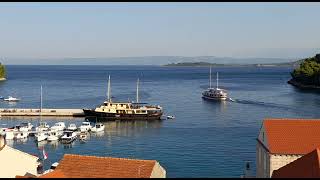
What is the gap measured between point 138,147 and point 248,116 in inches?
1061

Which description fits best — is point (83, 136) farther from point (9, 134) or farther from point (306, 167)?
point (306, 167)

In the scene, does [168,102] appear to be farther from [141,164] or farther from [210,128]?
[141,164]

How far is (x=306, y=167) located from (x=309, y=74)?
354ft

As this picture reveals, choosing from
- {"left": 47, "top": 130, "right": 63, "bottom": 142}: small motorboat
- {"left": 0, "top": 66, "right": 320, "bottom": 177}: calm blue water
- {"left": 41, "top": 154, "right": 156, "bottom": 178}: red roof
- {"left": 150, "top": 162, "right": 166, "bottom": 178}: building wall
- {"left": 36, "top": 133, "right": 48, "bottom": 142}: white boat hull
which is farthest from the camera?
{"left": 47, "top": 130, "right": 63, "bottom": 142}: small motorboat

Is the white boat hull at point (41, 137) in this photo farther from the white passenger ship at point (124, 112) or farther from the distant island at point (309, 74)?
the distant island at point (309, 74)

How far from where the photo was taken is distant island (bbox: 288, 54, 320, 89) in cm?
12256

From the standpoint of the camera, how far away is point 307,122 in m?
26.3

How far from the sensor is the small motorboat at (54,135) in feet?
173

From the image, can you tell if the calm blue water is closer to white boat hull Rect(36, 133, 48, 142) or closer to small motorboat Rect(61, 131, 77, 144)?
small motorboat Rect(61, 131, 77, 144)

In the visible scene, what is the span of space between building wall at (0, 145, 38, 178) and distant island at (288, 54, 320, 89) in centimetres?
10314

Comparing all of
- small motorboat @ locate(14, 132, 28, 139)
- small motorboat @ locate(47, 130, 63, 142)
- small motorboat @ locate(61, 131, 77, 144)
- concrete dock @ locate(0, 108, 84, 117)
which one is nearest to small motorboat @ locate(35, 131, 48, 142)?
small motorboat @ locate(47, 130, 63, 142)

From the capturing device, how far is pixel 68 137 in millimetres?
52906

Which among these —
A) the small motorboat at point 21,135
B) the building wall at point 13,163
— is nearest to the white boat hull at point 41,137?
the small motorboat at point 21,135

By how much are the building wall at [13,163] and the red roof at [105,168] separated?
170 inches
